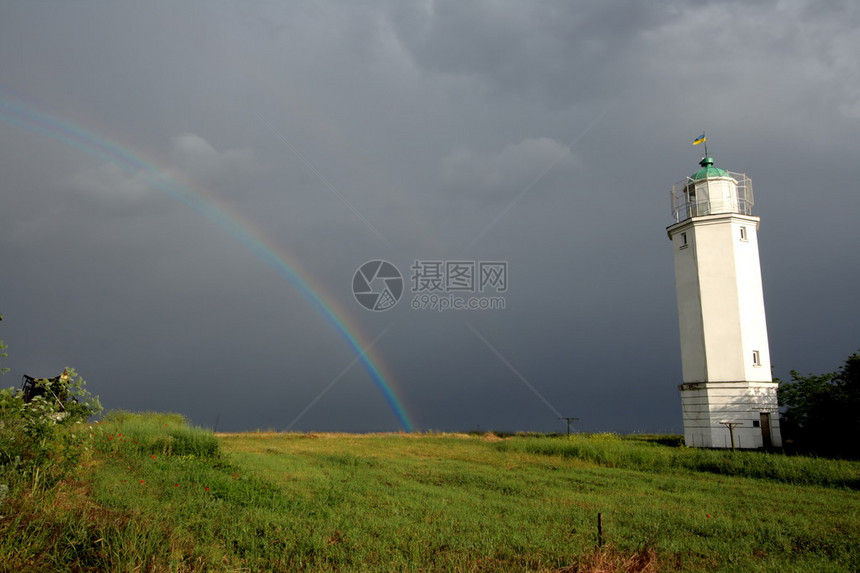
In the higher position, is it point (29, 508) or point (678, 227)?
point (678, 227)

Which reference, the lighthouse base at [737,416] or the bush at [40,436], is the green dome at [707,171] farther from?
the bush at [40,436]

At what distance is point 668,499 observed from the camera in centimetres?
1279

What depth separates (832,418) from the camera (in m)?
23.0

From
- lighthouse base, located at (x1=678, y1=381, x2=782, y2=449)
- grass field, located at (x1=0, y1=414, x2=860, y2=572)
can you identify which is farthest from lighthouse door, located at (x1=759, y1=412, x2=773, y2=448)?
grass field, located at (x1=0, y1=414, x2=860, y2=572)

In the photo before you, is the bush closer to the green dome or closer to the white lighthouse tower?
the white lighthouse tower

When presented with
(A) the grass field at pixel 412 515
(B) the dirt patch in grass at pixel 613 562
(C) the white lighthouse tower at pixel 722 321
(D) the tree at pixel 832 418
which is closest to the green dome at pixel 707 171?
(C) the white lighthouse tower at pixel 722 321

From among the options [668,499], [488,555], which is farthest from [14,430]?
[668,499]

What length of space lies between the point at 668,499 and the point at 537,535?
18.9ft

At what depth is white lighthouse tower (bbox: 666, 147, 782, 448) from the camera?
24.7 m

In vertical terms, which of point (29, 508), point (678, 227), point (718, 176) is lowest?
point (29, 508)

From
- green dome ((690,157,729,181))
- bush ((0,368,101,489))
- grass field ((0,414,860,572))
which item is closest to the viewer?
grass field ((0,414,860,572))

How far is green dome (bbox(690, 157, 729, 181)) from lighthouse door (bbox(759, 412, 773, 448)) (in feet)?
38.7

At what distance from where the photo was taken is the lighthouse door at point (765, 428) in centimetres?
2469

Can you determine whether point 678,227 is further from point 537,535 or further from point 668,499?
point 537,535
